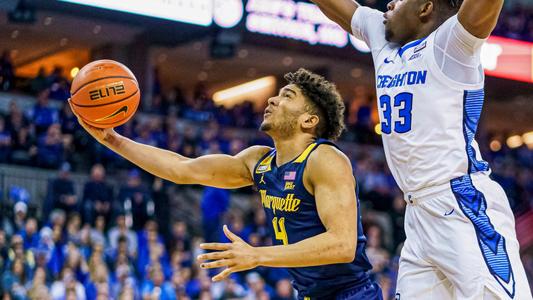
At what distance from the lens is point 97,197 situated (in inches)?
577

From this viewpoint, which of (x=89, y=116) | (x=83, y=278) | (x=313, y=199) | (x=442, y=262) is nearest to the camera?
(x=442, y=262)

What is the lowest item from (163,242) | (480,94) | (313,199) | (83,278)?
(163,242)

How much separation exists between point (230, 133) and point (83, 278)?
868cm

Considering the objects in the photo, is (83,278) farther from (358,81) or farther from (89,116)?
(358,81)

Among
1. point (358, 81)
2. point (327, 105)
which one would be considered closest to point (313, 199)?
point (327, 105)

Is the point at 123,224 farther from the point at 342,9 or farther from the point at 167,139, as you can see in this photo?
the point at 342,9

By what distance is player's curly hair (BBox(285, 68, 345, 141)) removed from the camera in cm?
566

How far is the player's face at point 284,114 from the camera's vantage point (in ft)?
18.1

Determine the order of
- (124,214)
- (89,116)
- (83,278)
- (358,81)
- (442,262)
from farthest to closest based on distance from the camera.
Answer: (358,81) → (124,214) → (83,278) → (89,116) → (442,262)

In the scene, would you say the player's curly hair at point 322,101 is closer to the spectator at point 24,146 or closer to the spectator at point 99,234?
the spectator at point 99,234

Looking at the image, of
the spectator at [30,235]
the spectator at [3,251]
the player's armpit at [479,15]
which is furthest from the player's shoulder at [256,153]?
the spectator at [30,235]

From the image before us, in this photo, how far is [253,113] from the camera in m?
22.8

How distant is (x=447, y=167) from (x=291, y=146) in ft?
3.54

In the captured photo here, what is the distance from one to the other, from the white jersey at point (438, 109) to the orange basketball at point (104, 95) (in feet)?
5.76
